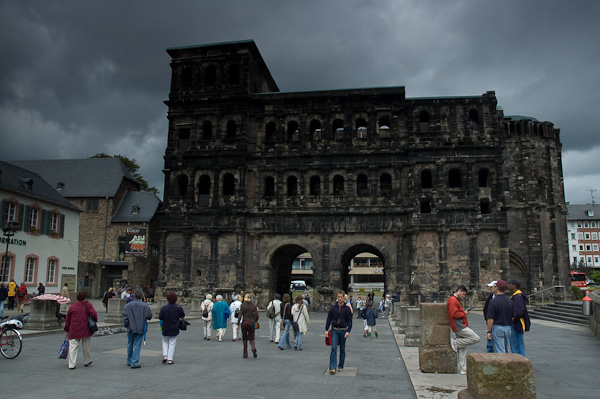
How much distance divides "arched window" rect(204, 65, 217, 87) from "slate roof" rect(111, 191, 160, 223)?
1404cm

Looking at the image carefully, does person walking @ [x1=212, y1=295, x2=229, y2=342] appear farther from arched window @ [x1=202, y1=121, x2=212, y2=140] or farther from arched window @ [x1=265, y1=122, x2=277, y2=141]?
arched window @ [x1=202, y1=121, x2=212, y2=140]

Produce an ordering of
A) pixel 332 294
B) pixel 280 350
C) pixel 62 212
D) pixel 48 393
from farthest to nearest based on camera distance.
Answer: pixel 62 212
pixel 332 294
pixel 280 350
pixel 48 393

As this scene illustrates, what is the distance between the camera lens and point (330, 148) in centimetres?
3703

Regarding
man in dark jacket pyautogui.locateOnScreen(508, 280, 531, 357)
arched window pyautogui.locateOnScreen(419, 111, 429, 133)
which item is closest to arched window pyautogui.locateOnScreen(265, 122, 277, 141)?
arched window pyautogui.locateOnScreen(419, 111, 429, 133)

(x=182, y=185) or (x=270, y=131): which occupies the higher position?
(x=270, y=131)

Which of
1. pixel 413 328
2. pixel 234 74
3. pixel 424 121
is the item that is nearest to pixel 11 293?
pixel 234 74

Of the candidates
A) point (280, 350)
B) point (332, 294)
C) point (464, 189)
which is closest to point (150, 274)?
point (332, 294)

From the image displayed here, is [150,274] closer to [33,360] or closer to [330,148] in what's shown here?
[330,148]

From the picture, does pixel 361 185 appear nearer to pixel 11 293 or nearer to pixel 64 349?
pixel 11 293

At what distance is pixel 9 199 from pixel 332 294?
2181 cm

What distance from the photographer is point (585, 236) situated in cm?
11025

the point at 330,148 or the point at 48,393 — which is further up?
the point at 330,148

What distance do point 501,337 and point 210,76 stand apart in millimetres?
34464

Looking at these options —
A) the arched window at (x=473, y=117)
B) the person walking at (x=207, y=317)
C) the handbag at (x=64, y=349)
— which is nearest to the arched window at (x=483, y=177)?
the arched window at (x=473, y=117)
